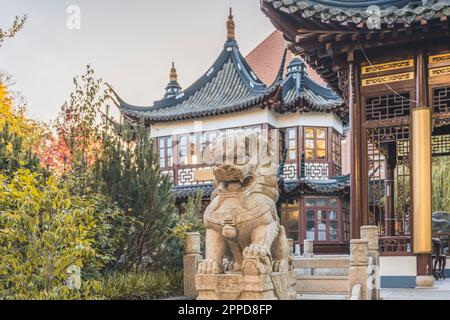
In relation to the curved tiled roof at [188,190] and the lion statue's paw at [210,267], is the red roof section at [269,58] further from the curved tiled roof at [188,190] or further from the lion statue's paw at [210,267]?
the lion statue's paw at [210,267]

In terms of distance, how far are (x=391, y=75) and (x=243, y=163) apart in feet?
15.1

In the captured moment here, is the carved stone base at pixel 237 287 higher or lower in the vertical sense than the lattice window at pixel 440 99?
lower

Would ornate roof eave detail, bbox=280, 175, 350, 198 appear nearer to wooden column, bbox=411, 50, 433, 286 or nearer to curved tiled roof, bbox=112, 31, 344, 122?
curved tiled roof, bbox=112, 31, 344, 122

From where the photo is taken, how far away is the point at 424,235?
26.9 ft

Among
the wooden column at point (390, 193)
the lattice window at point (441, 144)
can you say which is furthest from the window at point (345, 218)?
the wooden column at point (390, 193)

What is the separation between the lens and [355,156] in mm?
8781

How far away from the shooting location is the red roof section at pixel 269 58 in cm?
2122

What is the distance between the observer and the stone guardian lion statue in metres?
4.86

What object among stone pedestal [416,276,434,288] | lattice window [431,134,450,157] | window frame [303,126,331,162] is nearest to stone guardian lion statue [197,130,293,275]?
stone pedestal [416,276,434,288]

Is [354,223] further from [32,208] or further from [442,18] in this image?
[32,208]

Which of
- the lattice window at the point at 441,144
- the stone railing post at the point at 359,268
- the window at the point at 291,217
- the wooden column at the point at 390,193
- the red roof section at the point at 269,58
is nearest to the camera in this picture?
the stone railing post at the point at 359,268

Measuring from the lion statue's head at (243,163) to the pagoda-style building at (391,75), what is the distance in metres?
3.75
